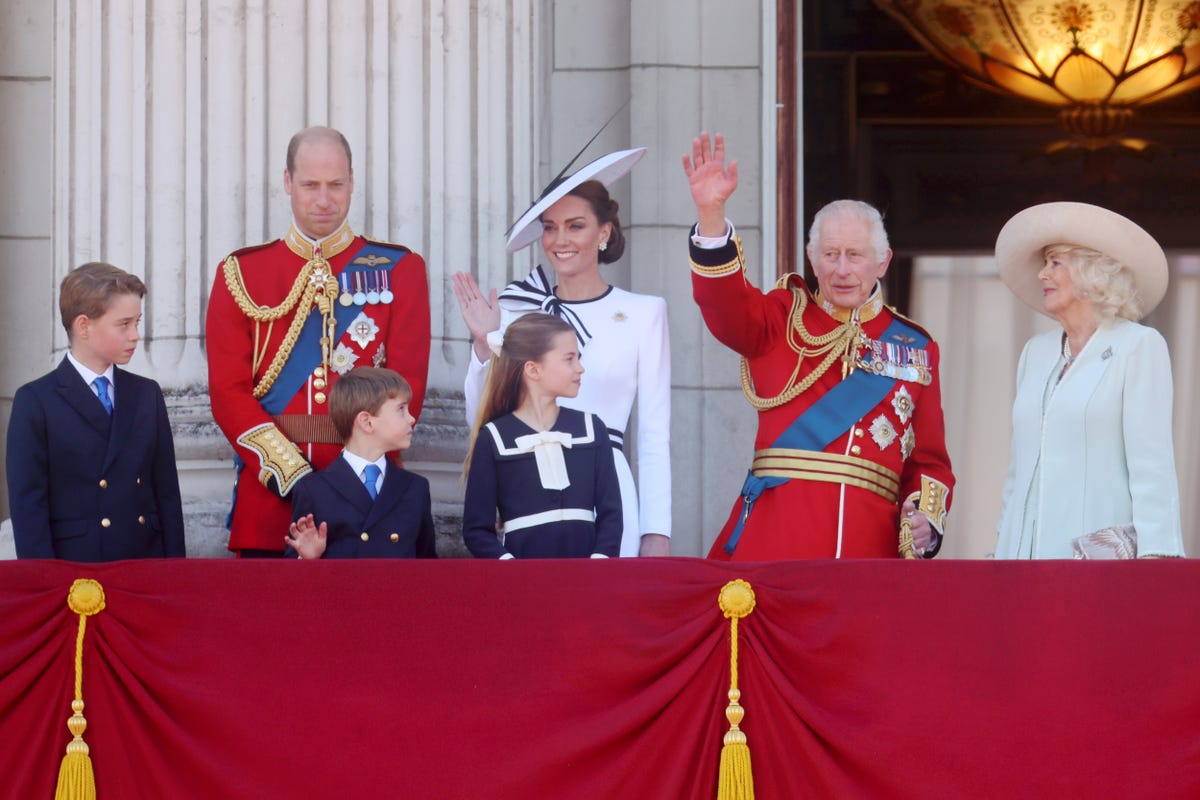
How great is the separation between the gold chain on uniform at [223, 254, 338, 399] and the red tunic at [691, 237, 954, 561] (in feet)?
3.12

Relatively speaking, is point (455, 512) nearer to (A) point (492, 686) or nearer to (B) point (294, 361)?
(B) point (294, 361)

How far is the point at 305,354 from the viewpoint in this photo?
19.8ft

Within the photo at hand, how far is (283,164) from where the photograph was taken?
22.8ft

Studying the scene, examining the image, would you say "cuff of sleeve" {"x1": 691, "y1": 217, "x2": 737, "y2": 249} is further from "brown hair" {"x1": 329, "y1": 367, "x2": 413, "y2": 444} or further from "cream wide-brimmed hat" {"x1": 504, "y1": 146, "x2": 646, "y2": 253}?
"brown hair" {"x1": 329, "y1": 367, "x2": 413, "y2": 444}

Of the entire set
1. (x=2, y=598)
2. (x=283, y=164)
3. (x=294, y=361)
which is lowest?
(x=2, y=598)

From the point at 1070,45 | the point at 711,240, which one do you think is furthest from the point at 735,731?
the point at 1070,45

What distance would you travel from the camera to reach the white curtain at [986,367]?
10672 millimetres

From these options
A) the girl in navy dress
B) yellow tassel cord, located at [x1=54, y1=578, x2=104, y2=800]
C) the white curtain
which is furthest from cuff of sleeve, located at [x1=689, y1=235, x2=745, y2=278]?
the white curtain

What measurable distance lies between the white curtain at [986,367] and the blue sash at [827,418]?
15.3 ft

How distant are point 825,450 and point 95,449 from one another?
1.77 m

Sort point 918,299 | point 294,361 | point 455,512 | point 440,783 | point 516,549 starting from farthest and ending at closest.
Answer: point 918,299, point 455,512, point 294,361, point 516,549, point 440,783

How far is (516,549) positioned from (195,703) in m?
0.95

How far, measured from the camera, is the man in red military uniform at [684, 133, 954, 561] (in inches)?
229

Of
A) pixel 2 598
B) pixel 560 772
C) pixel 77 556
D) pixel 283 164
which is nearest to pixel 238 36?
pixel 283 164
